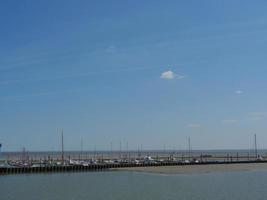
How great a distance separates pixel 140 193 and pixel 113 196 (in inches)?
151

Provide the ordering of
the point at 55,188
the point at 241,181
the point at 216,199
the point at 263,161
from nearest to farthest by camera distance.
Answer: the point at 216,199, the point at 55,188, the point at 241,181, the point at 263,161

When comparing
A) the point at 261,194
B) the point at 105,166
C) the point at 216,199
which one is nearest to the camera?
the point at 216,199

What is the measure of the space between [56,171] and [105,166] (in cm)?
1115

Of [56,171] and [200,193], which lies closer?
[200,193]

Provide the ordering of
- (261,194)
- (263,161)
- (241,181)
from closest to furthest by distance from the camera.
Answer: (261,194), (241,181), (263,161)

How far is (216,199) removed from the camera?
164ft

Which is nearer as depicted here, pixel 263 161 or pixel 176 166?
pixel 176 166

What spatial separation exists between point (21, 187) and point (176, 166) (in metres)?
47.7

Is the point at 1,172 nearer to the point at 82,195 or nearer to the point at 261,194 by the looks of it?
the point at 82,195

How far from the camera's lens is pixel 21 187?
6662 centimetres

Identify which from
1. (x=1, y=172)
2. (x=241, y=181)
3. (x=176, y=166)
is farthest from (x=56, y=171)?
(x=241, y=181)

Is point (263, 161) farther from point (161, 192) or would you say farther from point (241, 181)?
point (161, 192)

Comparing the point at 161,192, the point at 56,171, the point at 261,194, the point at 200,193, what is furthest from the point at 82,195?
the point at 56,171

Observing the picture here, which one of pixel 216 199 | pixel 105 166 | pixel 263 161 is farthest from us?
pixel 263 161
